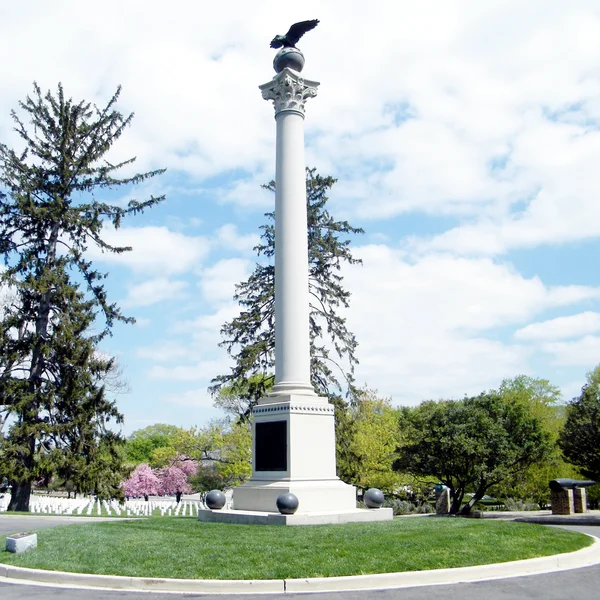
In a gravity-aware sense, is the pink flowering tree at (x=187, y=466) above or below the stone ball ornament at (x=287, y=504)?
below

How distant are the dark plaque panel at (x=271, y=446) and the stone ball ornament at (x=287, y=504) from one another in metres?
1.96

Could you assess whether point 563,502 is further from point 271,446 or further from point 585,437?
point 271,446

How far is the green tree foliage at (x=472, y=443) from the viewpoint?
118ft

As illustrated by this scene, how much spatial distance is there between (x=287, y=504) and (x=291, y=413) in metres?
2.97

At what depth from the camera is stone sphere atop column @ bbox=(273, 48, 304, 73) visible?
2195 cm

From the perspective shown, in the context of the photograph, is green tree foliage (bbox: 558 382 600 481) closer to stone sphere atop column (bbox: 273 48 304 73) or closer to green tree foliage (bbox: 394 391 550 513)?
green tree foliage (bbox: 394 391 550 513)

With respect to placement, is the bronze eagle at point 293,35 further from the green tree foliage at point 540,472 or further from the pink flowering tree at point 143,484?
the pink flowering tree at point 143,484

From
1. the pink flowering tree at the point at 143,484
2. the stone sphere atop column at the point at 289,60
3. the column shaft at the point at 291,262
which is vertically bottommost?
the pink flowering tree at the point at 143,484

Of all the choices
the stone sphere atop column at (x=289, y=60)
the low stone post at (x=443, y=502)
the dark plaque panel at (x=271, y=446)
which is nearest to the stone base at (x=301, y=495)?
the dark plaque panel at (x=271, y=446)

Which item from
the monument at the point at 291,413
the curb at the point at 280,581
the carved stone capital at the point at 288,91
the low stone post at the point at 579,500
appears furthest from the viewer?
the low stone post at the point at 579,500

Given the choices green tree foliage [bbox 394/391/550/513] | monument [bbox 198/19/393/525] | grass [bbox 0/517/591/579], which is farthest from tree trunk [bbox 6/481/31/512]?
green tree foliage [bbox 394/391/550/513]

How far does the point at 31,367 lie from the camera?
31.8 m

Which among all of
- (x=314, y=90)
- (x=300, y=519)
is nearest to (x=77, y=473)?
(x=300, y=519)

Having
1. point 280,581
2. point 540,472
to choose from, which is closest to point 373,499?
point 280,581
